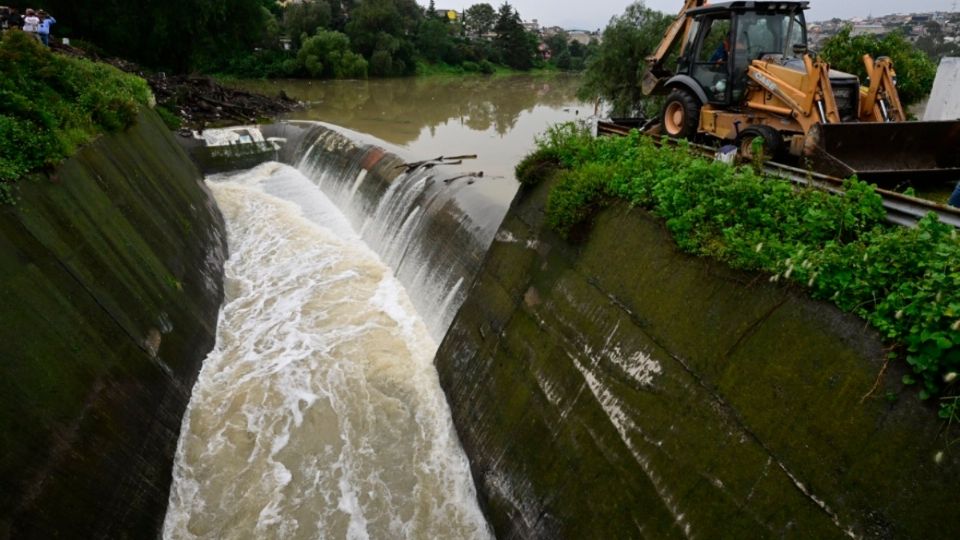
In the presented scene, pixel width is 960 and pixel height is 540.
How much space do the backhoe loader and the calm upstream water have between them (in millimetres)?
4591

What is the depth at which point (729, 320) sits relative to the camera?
4.50 meters

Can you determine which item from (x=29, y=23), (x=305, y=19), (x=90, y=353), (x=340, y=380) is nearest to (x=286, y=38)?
(x=305, y=19)

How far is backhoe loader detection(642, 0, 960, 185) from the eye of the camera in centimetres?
Answer: 649

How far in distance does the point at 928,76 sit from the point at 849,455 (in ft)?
59.1

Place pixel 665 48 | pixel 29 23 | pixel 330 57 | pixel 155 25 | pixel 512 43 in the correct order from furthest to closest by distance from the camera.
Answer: pixel 512 43 → pixel 330 57 → pixel 155 25 → pixel 29 23 → pixel 665 48

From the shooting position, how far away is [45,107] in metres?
9.90

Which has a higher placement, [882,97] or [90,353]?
[882,97]

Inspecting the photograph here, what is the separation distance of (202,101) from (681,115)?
79.1 ft

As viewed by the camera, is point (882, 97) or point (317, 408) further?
point (317, 408)

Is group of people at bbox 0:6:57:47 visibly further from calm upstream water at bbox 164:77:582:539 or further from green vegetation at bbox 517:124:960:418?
green vegetation at bbox 517:124:960:418

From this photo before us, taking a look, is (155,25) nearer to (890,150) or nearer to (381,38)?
(381,38)

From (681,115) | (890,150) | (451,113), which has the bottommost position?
(451,113)

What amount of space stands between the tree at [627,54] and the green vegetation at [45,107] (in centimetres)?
2038

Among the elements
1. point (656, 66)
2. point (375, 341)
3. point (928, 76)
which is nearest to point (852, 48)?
point (928, 76)
